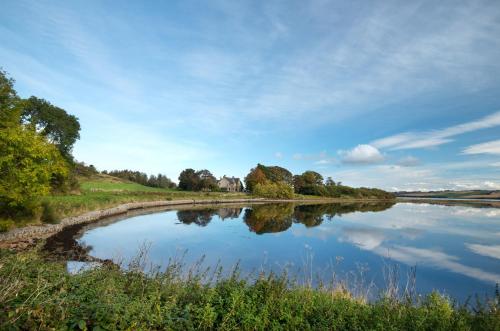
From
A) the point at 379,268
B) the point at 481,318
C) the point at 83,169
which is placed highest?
the point at 83,169

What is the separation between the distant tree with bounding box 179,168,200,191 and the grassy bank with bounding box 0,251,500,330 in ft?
313

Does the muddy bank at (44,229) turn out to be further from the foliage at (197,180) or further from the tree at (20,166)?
the foliage at (197,180)

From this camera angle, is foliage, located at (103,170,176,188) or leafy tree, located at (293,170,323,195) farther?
leafy tree, located at (293,170,323,195)

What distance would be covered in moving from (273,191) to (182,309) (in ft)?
314

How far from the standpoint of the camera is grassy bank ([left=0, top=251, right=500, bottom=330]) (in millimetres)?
5012

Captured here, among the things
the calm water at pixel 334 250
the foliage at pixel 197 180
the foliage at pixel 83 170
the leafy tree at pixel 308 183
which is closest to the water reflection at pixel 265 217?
the calm water at pixel 334 250

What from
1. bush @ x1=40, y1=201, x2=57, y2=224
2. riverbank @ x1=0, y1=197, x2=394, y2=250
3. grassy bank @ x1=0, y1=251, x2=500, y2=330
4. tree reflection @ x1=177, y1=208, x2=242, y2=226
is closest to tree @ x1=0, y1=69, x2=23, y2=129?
riverbank @ x1=0, y1=197, x2=394, y2=250

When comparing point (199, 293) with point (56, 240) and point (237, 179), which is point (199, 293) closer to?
point (56, 240)

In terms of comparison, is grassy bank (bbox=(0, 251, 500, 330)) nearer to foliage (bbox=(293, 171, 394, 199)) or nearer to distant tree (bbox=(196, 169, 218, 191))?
distant tree (bbox=(196, 169, 218, 191))

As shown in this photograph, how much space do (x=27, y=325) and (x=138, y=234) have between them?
23359mm

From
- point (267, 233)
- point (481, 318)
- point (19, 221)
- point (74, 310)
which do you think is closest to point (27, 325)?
point (74, 310)

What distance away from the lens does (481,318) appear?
21.7 ft

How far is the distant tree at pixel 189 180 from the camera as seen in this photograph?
338ft

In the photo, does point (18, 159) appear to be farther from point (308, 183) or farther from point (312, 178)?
point (312, 178)
